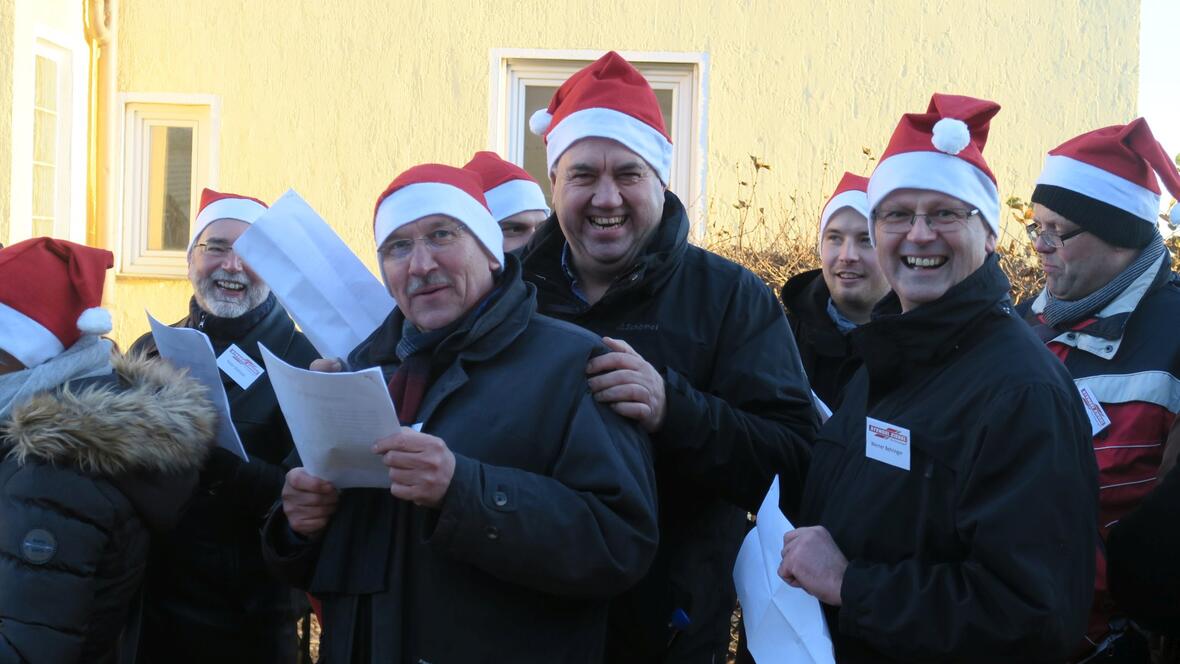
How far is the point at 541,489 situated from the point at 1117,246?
1.99 meters

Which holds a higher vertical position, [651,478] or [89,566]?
[651,478]

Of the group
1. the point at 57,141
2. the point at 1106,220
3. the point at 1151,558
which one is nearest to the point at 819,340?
the point at 1106,220

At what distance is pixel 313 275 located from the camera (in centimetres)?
302

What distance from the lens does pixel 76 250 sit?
10.5ft

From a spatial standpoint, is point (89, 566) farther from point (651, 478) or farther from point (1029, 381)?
point (1029, 381)

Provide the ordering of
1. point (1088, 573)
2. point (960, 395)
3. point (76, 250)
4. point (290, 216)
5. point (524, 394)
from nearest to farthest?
point (1088, 573) → point (960, 395) → point (524, 394) → point (290, 216) → point (76, 250)

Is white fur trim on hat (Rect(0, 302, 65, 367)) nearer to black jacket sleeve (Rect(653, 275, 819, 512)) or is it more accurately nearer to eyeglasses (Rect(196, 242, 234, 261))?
eyeglasses (Rect(196, 242, 234, 261))

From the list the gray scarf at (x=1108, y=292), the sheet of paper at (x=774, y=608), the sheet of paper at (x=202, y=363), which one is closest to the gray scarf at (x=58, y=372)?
the sheet of paper at (x=202, y=363)

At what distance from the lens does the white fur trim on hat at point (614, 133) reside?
3.17m

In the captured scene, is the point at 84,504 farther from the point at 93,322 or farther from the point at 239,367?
the point at 239,367

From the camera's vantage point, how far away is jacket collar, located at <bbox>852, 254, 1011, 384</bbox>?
2420 mm

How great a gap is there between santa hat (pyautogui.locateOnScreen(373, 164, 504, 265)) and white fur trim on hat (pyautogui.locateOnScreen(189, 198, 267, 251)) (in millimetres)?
1601

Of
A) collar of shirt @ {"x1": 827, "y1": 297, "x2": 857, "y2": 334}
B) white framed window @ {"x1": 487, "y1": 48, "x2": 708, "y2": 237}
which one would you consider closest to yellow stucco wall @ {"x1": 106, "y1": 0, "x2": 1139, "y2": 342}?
white framed window @ {"x1": 487, "y1": 48, "x2": 708, "y2": 237}

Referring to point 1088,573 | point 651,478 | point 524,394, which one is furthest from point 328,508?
point 1088,573
